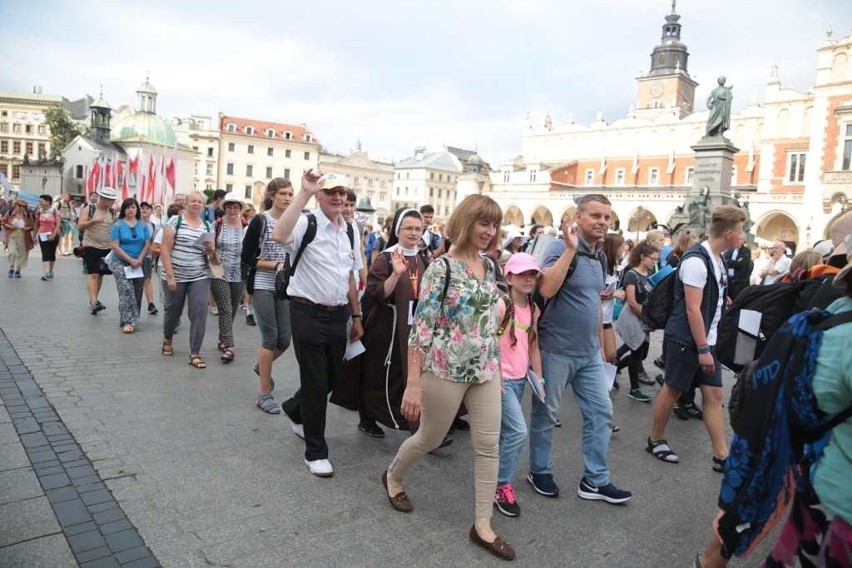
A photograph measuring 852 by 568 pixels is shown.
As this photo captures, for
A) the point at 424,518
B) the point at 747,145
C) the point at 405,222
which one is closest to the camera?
the point at 424,518

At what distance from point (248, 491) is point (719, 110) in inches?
1031

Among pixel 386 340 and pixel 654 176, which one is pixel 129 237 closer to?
pixel 386 340

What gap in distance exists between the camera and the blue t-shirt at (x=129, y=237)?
8.72 m

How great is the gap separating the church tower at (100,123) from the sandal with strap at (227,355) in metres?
73.4

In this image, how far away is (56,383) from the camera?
579 cm

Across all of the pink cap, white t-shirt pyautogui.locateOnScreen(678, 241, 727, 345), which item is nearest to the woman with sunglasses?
the pink cap

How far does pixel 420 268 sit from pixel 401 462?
1.75 metres

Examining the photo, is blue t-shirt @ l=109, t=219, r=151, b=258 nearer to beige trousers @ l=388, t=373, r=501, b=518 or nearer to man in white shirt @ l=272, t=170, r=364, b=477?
man in white shirt @ l=272, t=170, r=364, b=477

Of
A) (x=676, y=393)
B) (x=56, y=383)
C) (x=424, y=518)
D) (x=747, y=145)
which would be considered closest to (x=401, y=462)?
(x=424, y=518)

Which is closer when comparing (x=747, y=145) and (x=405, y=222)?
(x=405, y=222)

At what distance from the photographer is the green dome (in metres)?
71.6

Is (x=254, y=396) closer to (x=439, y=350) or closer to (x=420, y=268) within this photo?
(x=420, y=268)

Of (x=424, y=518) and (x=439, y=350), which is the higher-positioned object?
(x=439, y=350)

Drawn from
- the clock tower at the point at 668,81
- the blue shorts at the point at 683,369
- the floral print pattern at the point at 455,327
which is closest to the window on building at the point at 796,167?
the clock tower at the point at 668,81
